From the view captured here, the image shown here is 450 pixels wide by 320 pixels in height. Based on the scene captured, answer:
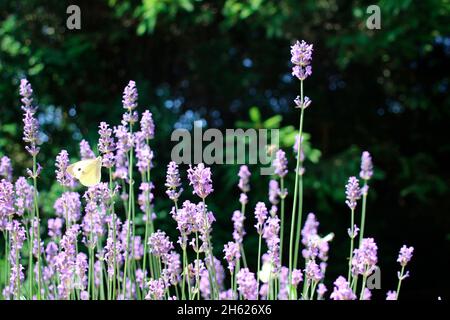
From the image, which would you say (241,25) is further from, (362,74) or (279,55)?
(362,74)

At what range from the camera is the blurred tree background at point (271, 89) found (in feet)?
16.5

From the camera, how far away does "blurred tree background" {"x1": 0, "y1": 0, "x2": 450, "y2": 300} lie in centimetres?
504

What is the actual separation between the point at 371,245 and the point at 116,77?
15.9ft

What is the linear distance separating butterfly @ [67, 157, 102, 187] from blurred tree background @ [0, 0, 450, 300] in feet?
7.54

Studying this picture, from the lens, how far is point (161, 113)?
5.26 metres

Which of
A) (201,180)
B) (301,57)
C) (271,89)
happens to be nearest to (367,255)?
(201,180)

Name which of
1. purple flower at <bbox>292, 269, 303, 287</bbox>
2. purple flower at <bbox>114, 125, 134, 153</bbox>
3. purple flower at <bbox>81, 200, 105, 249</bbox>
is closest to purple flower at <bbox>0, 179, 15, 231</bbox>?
purple flower at <bbox>81, 200, 105, 249</bbox>

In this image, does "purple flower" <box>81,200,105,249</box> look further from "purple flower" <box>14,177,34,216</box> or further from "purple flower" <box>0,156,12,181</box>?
"purple flower" <box>0,156,12,181</box>

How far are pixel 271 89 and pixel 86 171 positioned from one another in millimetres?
4503

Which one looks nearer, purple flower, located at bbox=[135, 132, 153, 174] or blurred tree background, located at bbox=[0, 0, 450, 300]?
purple flower, located at bbox=[135, 132, 153, 174]

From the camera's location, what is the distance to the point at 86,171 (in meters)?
2.14

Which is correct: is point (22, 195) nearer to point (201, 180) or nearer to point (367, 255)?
point (201, 180)
